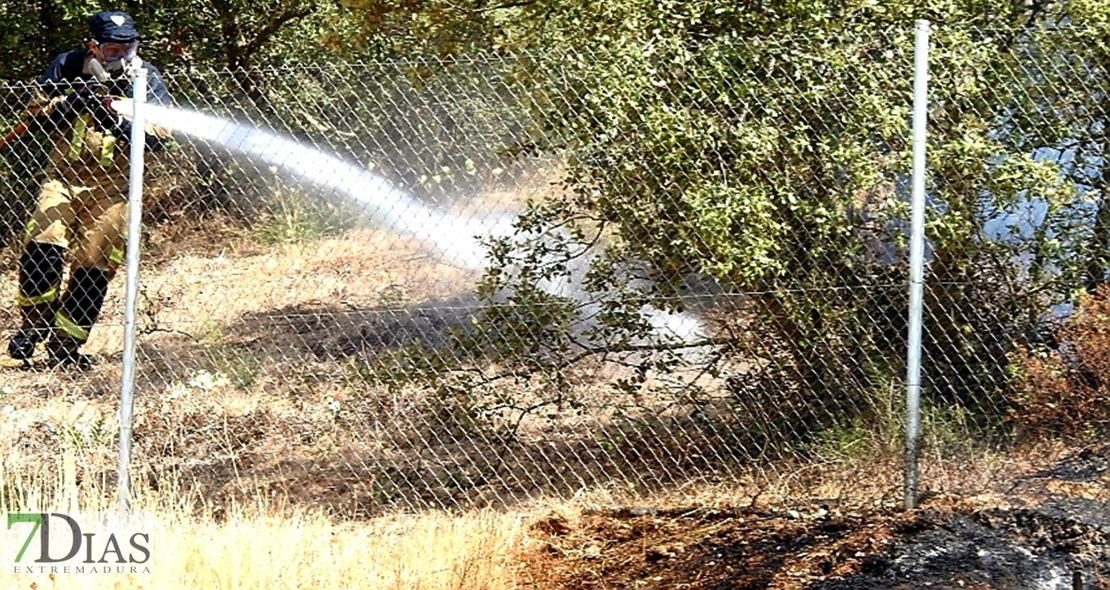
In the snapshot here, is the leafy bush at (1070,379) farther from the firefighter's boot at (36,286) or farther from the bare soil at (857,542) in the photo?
the firefighter's boot at (36,286)

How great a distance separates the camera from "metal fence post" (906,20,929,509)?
4859 millimetres

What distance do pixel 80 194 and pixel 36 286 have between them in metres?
0.56

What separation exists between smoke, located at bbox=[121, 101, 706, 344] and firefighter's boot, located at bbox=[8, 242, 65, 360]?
2.95ft

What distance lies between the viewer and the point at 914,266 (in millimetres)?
4922

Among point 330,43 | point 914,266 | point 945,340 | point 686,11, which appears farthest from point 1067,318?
point 330,43

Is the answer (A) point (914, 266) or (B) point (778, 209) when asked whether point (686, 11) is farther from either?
(A) point (914, 266)

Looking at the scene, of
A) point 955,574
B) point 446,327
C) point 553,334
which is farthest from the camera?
point 446,327

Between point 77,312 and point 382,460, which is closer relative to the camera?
point 382,460

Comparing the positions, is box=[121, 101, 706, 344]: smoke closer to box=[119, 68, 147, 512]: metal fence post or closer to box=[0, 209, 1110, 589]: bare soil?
box=[119, 68, 147, 512]: metal fence post

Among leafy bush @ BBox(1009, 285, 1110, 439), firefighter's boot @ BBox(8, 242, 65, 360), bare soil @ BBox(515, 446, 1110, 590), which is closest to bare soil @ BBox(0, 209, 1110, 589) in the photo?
bare soil @ BBox(515, 446, 1110, 590)

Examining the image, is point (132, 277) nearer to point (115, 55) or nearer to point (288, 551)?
point (288, 551)

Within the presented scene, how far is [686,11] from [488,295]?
1534 mm

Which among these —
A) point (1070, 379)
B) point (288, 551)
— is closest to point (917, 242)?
point (1070, 379)

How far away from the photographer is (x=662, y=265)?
5832mm
